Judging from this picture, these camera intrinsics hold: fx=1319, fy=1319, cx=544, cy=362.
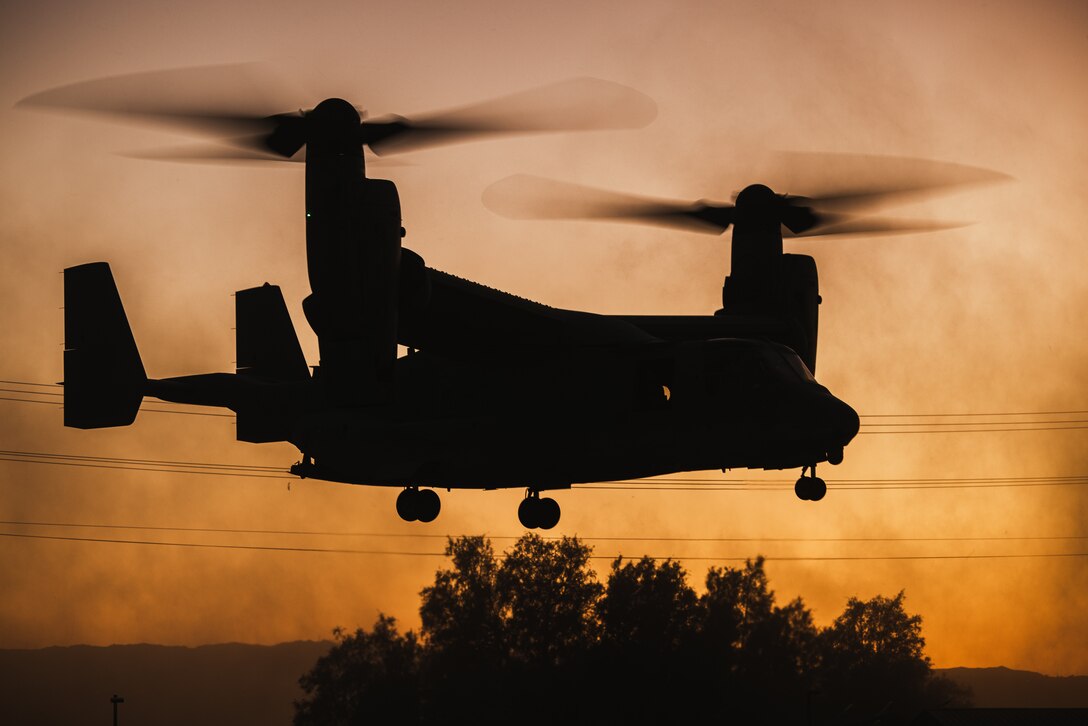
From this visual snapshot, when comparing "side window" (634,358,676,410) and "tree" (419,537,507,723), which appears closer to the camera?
"side window" (634,358,676,410)

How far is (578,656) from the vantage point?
74.9 m

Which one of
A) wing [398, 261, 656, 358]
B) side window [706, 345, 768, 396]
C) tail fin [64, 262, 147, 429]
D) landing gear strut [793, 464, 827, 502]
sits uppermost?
tail fin [64, 262, 147, 429]

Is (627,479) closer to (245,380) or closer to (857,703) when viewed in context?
(245,380)

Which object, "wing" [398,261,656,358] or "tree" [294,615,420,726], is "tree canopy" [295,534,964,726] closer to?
"tree" [294,615,420,726]

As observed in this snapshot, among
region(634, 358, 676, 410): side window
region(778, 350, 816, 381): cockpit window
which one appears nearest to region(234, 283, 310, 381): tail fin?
region(634, 358, 676, 410): side window

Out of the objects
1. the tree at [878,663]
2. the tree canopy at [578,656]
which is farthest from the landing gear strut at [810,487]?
the tree at [878,663]

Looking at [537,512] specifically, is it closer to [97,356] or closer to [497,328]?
[497,328]

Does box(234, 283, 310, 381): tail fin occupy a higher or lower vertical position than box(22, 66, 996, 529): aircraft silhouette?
higher

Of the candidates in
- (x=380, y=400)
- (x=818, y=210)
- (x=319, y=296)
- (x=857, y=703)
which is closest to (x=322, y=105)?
(x=319, y=296)

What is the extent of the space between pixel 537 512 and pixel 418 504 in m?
3.39

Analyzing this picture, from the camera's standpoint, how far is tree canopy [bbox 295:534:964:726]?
68.2 m

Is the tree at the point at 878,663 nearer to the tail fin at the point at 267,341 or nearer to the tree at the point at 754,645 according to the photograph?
the tree at the point at 754,645

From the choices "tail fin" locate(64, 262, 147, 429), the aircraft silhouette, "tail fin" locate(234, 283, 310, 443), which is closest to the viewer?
the aircraft silhouette

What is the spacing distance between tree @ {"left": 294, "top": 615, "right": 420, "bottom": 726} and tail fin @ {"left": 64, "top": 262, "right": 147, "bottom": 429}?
41.7m
